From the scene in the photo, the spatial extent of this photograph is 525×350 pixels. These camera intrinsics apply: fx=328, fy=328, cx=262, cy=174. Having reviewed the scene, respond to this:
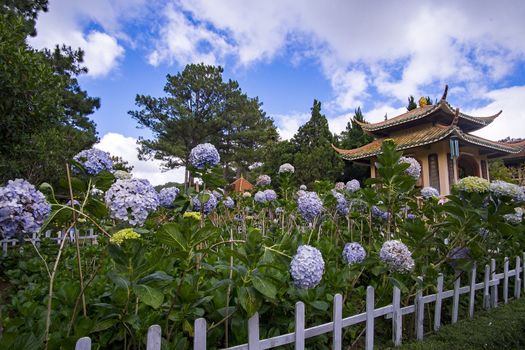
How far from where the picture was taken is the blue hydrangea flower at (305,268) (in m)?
1.22

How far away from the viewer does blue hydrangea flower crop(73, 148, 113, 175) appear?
1253 mm

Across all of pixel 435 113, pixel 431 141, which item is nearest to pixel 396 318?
pixel 431 141

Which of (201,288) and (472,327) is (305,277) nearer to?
(201,288)

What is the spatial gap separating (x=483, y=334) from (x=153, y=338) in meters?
2.05

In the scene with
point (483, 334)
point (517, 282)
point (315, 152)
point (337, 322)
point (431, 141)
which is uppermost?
point (315, 152)

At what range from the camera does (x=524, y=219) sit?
2797mm

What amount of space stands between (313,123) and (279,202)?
1400 centimetres

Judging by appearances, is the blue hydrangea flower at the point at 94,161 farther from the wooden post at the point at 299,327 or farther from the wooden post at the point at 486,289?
the wooden post at the point at 486,289

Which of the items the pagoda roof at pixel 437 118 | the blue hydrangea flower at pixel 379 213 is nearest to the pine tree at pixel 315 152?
the pagoda roof at pixel 437 118

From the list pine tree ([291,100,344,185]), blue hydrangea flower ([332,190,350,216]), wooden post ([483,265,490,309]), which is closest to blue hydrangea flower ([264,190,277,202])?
blue hydrangea flower ([332,190,350,216])

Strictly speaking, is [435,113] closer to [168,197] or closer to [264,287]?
[168,197]

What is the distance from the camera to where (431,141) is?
11719mm

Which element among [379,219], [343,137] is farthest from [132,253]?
[343,137]

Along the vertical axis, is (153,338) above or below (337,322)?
above
